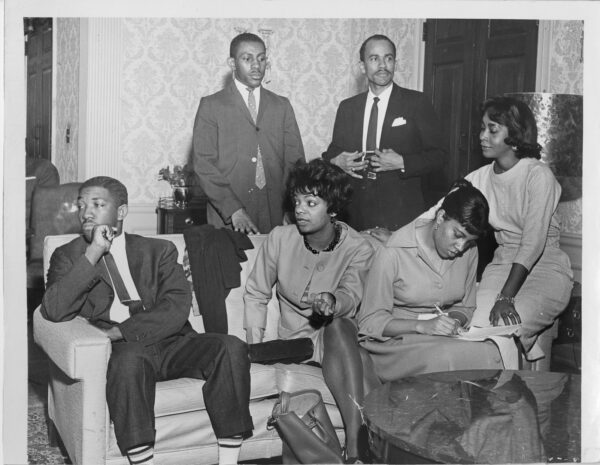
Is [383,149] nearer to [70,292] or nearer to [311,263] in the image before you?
[311,263]

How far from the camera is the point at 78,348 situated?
2.41 m

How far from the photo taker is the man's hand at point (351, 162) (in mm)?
3211

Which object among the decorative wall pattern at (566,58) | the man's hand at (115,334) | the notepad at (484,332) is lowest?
the man's hand at (115,334)

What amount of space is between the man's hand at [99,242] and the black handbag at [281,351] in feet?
1.91

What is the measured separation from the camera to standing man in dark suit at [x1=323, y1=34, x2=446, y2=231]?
3.20 meters

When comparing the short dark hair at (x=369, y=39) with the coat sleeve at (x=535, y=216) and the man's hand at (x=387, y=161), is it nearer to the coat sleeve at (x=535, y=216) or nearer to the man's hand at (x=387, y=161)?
the man's hand at (x=387, y=161)

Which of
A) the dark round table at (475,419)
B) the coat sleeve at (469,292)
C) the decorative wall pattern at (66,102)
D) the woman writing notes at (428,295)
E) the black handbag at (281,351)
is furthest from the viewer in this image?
the decorative wall pattern at (66,102)

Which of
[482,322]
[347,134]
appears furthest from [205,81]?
[482,322]

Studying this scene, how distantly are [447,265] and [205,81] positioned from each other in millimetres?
1756

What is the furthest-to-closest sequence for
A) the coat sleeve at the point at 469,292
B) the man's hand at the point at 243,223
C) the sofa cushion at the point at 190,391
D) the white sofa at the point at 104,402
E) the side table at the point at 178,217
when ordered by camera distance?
the side table at the point at 178,217 → the man's hand at the point at 243,223 → the coat sleeve at the point at 469,292 → the sofa cushion at the point at 190,391 → the white sofa at the point at 104,402

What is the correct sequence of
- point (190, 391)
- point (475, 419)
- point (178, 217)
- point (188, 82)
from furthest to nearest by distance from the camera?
point (188, 82)
point (178, 217)
point (190, 391)
point (475, 419)

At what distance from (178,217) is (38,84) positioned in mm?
1277

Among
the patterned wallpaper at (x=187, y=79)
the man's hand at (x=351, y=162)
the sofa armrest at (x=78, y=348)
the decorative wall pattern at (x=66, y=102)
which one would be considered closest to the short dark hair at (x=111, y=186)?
the decorative wall pattern at (x=66, y=102)

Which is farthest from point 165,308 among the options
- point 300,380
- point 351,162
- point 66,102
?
point 66,102
